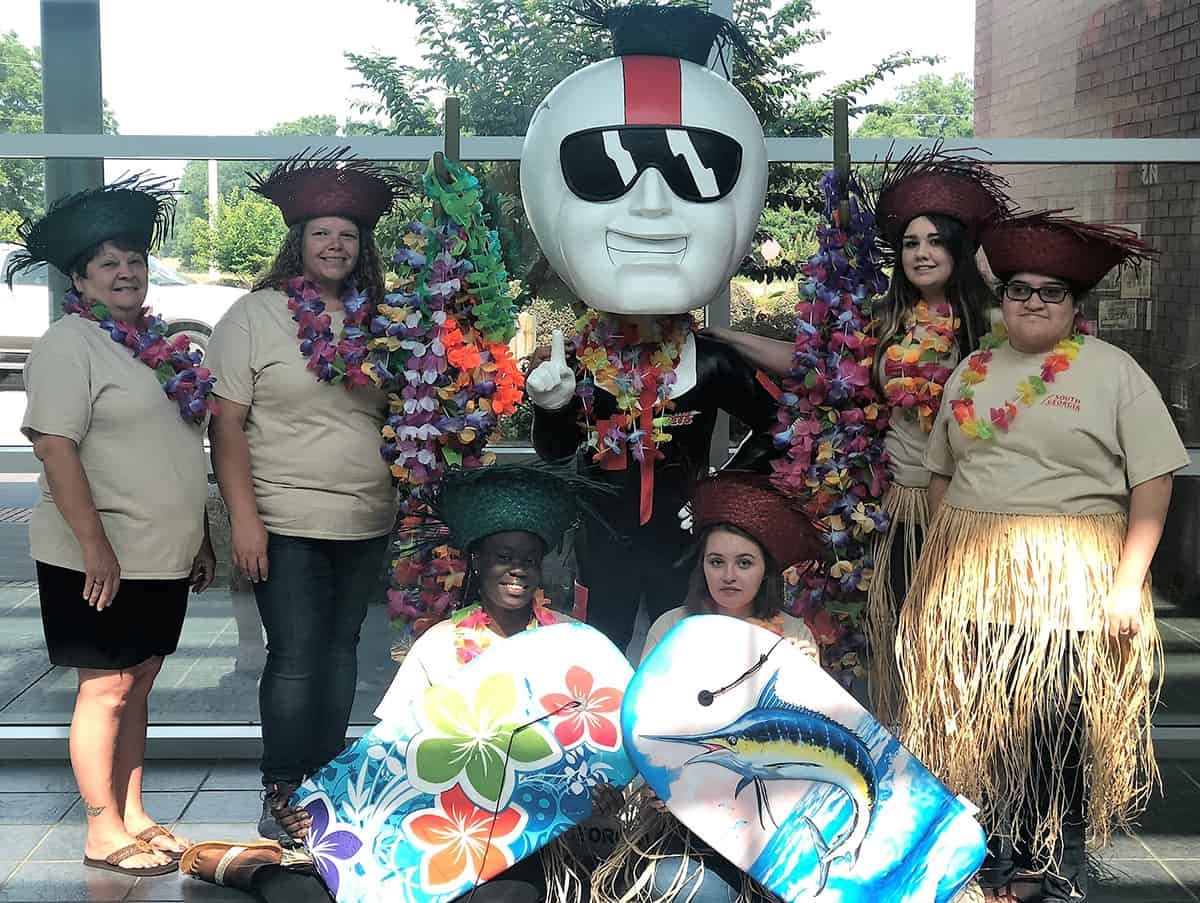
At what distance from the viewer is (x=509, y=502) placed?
2994 mm

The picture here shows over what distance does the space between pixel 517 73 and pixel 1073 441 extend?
1.96 metres

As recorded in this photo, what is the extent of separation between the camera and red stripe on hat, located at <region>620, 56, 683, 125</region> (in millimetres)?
3045

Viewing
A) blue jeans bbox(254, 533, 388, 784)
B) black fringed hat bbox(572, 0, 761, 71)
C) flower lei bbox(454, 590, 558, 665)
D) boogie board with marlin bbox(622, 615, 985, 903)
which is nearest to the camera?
boogie board with marlin bbox(622, 615, 985, 903)

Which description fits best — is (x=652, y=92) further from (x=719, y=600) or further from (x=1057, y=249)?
(x=719, y=600)

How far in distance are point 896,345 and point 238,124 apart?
6.71 feet

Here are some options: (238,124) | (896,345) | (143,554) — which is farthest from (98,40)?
(896,345)

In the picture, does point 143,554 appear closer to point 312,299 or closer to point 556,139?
point 312,299

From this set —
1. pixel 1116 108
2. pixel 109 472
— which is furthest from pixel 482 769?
pixel 1116 108

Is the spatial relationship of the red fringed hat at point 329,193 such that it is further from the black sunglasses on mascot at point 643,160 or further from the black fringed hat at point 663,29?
the black fringed hat at point 663,29

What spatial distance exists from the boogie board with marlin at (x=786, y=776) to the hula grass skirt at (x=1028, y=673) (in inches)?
8.8

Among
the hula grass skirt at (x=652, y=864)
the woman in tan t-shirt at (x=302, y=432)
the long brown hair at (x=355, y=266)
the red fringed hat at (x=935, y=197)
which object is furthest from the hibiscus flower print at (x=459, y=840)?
the red fringed hat at (x=935, y=197)

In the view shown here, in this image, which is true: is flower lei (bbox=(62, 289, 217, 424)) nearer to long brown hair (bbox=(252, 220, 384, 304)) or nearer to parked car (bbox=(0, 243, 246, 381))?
long brown hair (bbox=(252, 220, 384, 304))

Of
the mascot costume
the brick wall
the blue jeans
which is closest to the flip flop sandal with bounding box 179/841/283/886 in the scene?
the blue jeans

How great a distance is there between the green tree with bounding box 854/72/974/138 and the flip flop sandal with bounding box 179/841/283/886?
2.57 meters
